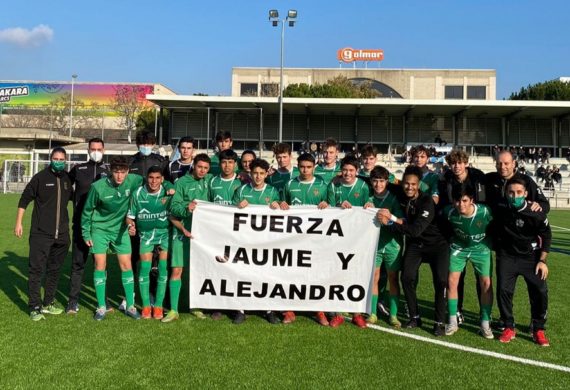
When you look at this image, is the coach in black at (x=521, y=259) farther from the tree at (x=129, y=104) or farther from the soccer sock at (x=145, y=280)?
the tree at (x=129, y=104)

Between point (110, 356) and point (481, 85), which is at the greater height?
point (481, 85)

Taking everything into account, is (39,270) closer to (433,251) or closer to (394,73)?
(433,251)

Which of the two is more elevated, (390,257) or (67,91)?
(67,91)

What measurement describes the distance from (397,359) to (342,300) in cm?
114

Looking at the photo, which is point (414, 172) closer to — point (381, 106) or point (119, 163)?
point (119, 163)

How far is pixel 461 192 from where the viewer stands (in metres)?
4.87

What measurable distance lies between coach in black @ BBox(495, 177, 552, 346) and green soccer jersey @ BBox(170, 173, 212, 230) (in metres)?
3.28

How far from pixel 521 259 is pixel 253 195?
2.96m

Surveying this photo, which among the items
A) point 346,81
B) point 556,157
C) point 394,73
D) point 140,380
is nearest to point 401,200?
point 140,380

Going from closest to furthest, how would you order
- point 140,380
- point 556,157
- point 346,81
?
point 140,380 < point 556,157 < point 346,81

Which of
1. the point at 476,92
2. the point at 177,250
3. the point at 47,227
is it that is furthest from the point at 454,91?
the point at 47,227

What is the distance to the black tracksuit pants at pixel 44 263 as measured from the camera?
5.29m

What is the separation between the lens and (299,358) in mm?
4246

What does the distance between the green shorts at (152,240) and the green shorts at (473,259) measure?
322 cm
